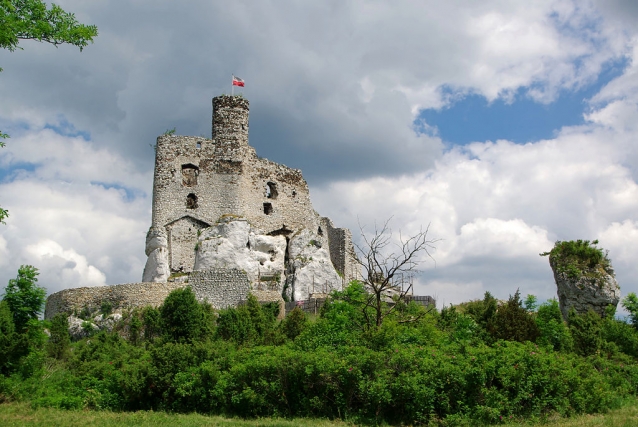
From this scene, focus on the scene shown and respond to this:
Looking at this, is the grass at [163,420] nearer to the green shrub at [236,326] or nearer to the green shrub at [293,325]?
the green shrub at [293,325]

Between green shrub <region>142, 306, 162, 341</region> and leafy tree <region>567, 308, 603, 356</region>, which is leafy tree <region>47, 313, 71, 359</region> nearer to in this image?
green shrub <region>142, 306, 162, 341</region>

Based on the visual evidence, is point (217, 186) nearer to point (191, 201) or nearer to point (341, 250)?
point (191, 201)

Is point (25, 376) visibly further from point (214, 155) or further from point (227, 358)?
point (214, 155)

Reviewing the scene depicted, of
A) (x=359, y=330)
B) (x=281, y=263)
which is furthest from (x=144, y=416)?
(x=281, y=263)

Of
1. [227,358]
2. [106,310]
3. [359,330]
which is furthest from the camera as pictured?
[106,310]

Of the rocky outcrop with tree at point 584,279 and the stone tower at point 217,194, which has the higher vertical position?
the stone tower at point 217,194

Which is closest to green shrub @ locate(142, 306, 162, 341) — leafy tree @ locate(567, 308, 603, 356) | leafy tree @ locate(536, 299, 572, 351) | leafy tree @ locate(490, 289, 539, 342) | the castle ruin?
the castle ruin

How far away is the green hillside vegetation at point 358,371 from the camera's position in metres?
14.6

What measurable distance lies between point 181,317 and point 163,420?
10.1 metres

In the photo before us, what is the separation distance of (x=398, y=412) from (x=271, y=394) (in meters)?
3.23

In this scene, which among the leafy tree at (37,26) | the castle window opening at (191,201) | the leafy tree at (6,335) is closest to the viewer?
the leafy tree at (37,26)

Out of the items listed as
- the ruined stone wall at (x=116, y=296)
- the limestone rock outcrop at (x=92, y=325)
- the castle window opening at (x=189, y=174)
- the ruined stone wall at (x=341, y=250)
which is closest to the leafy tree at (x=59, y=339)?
the limestone rock outcrop at (x=92, y=325)

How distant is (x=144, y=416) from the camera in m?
15.6

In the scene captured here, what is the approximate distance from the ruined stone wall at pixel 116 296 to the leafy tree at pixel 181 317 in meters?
5.69
